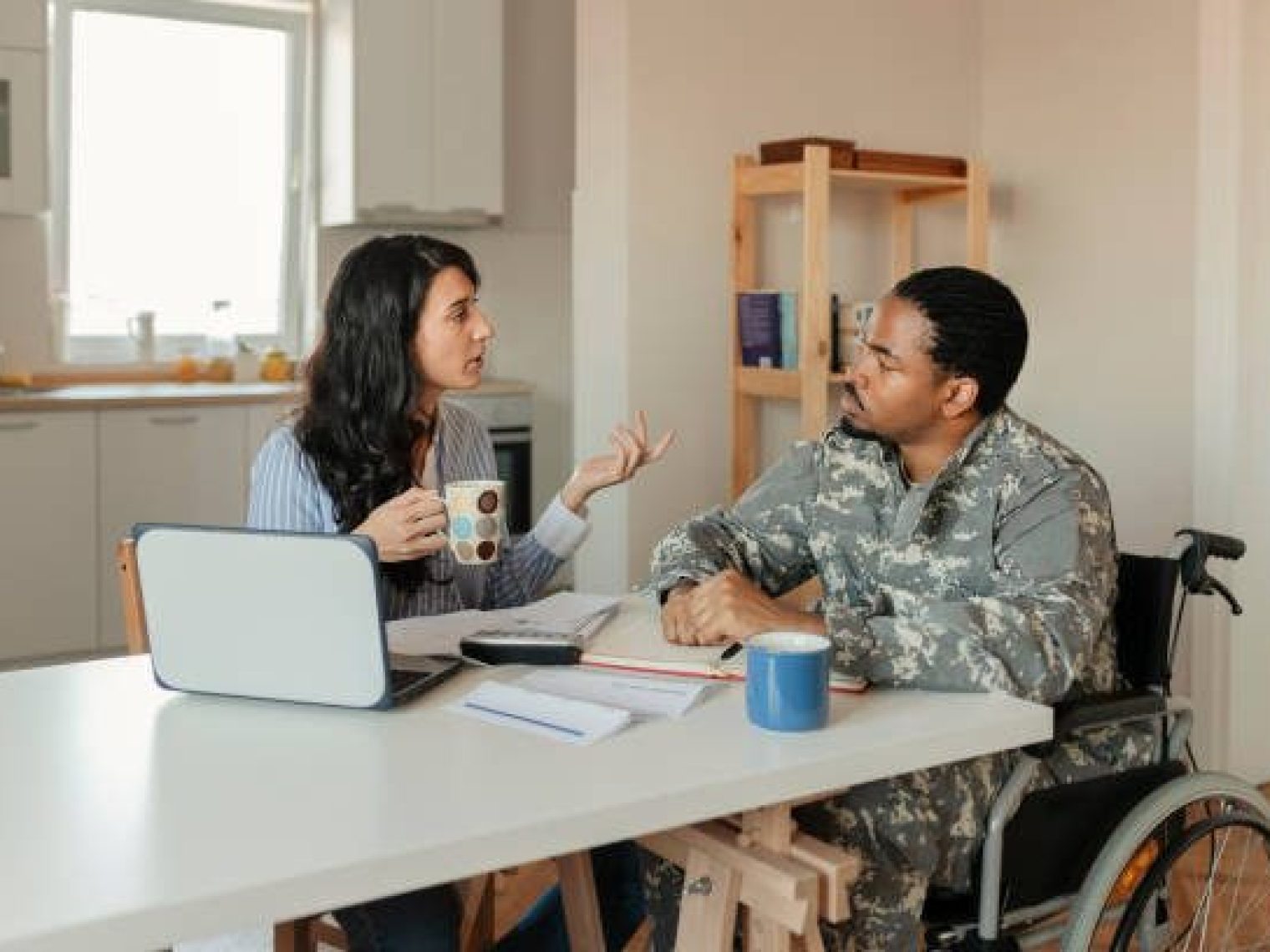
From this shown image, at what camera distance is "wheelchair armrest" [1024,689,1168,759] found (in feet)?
5.90

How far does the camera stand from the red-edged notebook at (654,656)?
5.94 feet

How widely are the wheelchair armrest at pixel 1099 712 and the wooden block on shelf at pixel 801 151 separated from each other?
2.07 m

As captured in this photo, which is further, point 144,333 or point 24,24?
point 144,333

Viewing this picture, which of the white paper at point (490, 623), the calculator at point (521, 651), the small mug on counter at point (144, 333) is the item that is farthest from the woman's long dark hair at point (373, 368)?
the small mug on counter at point (144, 333)

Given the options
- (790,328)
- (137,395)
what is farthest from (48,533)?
(790,328)

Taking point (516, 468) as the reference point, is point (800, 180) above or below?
above

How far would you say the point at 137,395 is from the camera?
15.6 feet

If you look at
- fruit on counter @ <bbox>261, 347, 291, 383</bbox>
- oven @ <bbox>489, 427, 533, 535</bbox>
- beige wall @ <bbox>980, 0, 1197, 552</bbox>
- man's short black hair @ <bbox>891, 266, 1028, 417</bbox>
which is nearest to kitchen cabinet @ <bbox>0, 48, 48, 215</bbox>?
fruit on counter @ <bbox>261, 347, 291, 383</bbox>

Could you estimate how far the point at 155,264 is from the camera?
18.1 feet

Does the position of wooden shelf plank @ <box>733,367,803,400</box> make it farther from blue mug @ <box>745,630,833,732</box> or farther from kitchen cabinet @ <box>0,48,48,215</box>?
kitchen cabinet @ <box>0,48,48,215</box>

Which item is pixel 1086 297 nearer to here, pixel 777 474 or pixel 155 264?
pixel 777 474

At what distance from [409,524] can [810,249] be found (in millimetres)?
2011

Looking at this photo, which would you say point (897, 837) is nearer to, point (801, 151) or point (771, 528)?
point (771, 528)

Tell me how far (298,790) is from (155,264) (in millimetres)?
4452
